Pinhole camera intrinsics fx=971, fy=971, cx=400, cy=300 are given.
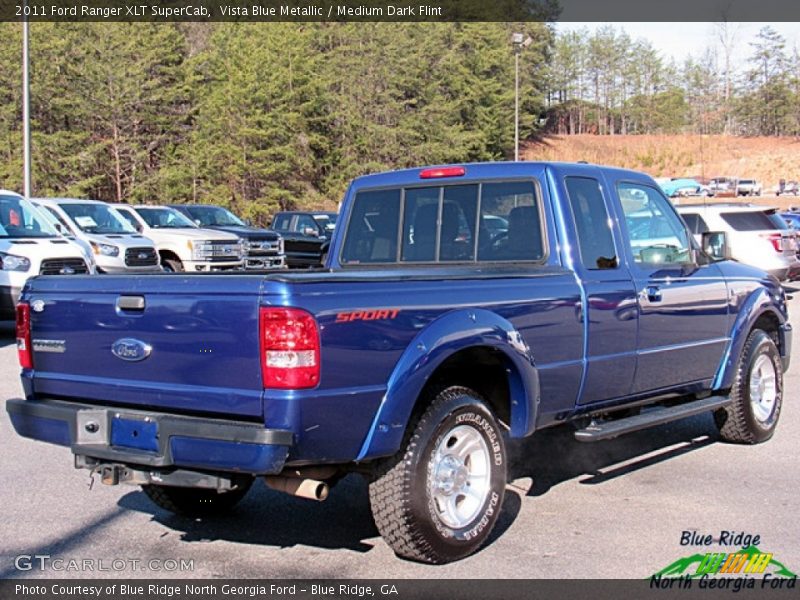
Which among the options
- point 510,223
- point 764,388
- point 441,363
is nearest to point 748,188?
point 764,388

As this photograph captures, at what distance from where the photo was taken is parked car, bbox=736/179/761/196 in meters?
68.9

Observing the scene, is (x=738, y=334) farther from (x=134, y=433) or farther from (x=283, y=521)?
(x=134, y=433)

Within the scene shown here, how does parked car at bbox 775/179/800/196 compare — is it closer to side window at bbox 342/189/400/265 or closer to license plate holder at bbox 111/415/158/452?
side window at bbox 342/189/400/265

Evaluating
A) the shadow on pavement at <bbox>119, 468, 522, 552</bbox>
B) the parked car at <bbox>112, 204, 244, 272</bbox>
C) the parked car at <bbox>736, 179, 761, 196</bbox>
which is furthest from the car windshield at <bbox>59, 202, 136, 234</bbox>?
the parked car at <bbox>736, 179, 761, 196</bbox>

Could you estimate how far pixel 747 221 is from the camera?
59.9 ft

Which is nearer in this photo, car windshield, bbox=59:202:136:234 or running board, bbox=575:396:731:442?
running board, bbox=575:396:731:442

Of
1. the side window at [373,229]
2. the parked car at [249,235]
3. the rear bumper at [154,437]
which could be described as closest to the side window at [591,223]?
the side window at [373,229]

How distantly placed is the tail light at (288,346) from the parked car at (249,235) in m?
18.3

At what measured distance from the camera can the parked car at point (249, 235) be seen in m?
23.5

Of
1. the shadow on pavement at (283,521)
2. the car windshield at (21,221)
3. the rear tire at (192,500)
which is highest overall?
the car windshield at (21,221)

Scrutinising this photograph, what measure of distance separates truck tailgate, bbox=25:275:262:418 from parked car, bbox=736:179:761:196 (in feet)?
219

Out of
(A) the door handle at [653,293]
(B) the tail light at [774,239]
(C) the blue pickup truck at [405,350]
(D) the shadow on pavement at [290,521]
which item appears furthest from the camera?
(B) the tail light at [774,239]

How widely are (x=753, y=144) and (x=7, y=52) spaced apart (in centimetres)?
6651

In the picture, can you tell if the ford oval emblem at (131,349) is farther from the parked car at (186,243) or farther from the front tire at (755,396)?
the parked car at (186,243)
